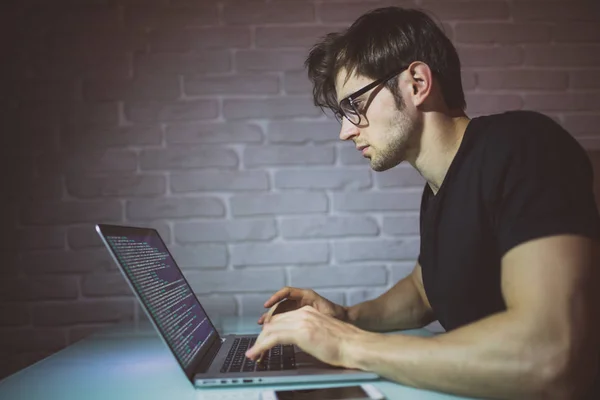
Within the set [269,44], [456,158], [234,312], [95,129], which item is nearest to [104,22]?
[95,129]

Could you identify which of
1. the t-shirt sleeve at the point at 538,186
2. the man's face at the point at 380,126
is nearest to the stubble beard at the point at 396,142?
the man's face at the point at 380,126

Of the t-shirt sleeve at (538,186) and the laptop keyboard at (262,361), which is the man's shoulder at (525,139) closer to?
the t-shirt sleeve at (538,186)

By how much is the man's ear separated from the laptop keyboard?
580 millimetres

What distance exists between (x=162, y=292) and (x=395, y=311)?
1.95ft

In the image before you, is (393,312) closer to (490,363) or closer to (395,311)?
(395,311)

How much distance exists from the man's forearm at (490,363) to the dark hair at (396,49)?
0.58m

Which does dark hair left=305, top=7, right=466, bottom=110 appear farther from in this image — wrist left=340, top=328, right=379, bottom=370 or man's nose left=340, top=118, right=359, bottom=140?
wrist left=340, top=328, right=379, bottom=370

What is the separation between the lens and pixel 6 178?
1723mm

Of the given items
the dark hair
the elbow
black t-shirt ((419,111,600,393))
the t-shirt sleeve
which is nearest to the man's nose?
the dark hair

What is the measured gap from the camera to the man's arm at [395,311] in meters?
1.38

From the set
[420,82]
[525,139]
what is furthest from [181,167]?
[525,139]

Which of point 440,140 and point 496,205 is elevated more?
point 440,140

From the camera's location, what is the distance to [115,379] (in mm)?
982

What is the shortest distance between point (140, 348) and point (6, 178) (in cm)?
80
